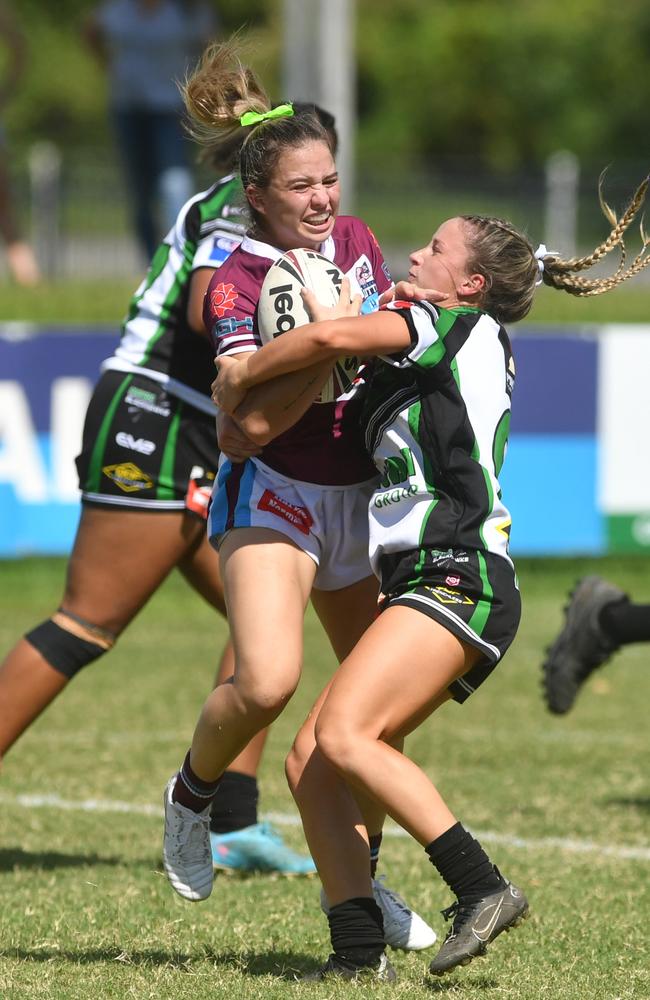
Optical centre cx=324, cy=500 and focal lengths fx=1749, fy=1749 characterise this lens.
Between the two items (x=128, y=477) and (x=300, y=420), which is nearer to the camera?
(x=300, y=420)

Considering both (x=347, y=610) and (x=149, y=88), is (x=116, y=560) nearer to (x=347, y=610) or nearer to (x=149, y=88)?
(x=347, y=610)

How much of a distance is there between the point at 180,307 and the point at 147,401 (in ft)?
1.08

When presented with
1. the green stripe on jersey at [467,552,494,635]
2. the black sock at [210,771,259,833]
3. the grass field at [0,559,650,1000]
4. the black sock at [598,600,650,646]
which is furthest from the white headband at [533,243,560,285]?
the black sock at [598,600,650,646]

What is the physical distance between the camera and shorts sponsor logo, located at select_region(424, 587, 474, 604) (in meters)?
4.17

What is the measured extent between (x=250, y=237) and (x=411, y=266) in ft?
1.46

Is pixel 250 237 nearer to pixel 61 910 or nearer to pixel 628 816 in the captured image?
pixel 61 910

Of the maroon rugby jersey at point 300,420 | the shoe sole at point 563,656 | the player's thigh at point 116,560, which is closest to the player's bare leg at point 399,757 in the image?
the maroon rugby jersey at point 300,420

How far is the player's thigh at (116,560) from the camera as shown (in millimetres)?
5547

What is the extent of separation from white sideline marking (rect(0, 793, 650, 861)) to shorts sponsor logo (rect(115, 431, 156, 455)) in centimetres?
146

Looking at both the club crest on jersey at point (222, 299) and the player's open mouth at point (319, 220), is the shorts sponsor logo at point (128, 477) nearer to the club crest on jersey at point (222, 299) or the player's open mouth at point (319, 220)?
the club crest on jersey at point (222, 299)

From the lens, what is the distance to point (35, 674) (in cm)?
554

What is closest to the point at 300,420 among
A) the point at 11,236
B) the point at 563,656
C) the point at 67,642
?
the point at 67,642

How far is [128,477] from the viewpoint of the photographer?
560cm

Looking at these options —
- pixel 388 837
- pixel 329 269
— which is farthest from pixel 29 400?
pixel 329 269
